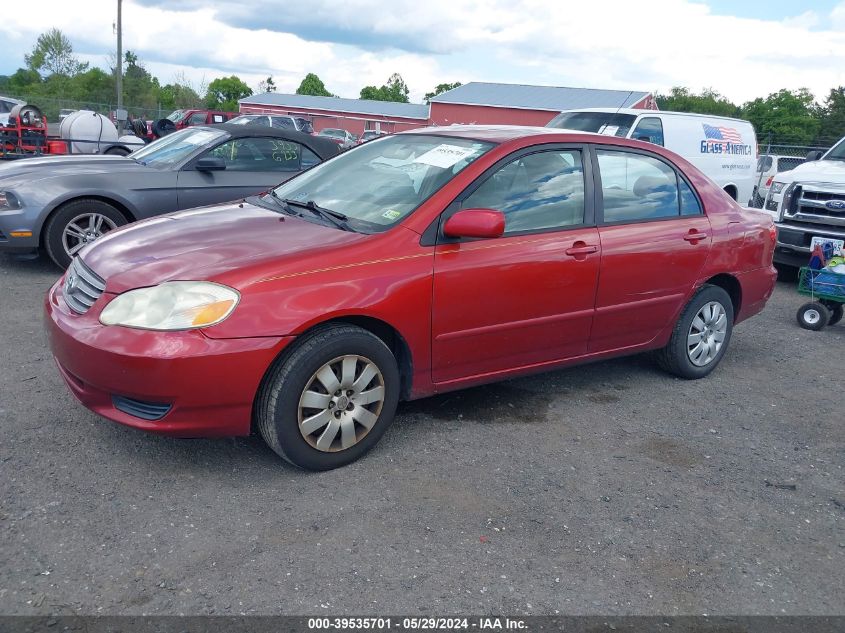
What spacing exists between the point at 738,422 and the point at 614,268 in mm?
1234

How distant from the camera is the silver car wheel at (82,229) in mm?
7027

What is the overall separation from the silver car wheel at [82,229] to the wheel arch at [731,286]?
17.4 ft

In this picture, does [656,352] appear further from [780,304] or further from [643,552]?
[780,304]

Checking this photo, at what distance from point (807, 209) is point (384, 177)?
672cm

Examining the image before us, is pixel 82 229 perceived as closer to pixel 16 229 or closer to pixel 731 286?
pixel 16 229

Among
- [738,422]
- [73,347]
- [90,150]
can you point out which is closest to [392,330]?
[73,347]

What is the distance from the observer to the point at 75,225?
23.1 feet

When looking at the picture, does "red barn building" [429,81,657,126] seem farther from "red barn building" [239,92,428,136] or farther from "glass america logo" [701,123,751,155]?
"glass america logo" [701,123,751,155]

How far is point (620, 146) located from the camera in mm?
4812

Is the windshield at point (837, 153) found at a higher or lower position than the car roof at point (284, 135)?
higher

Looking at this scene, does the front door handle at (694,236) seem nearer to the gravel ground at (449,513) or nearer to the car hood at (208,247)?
the gravel ground at (449,513)

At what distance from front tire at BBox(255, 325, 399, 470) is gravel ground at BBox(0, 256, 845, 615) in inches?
5.7

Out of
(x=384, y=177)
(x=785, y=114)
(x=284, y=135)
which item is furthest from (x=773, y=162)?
(x=785, y=114)

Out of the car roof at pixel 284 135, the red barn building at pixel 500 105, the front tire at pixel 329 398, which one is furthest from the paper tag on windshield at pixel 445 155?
the red barn building at pixel 500 105
